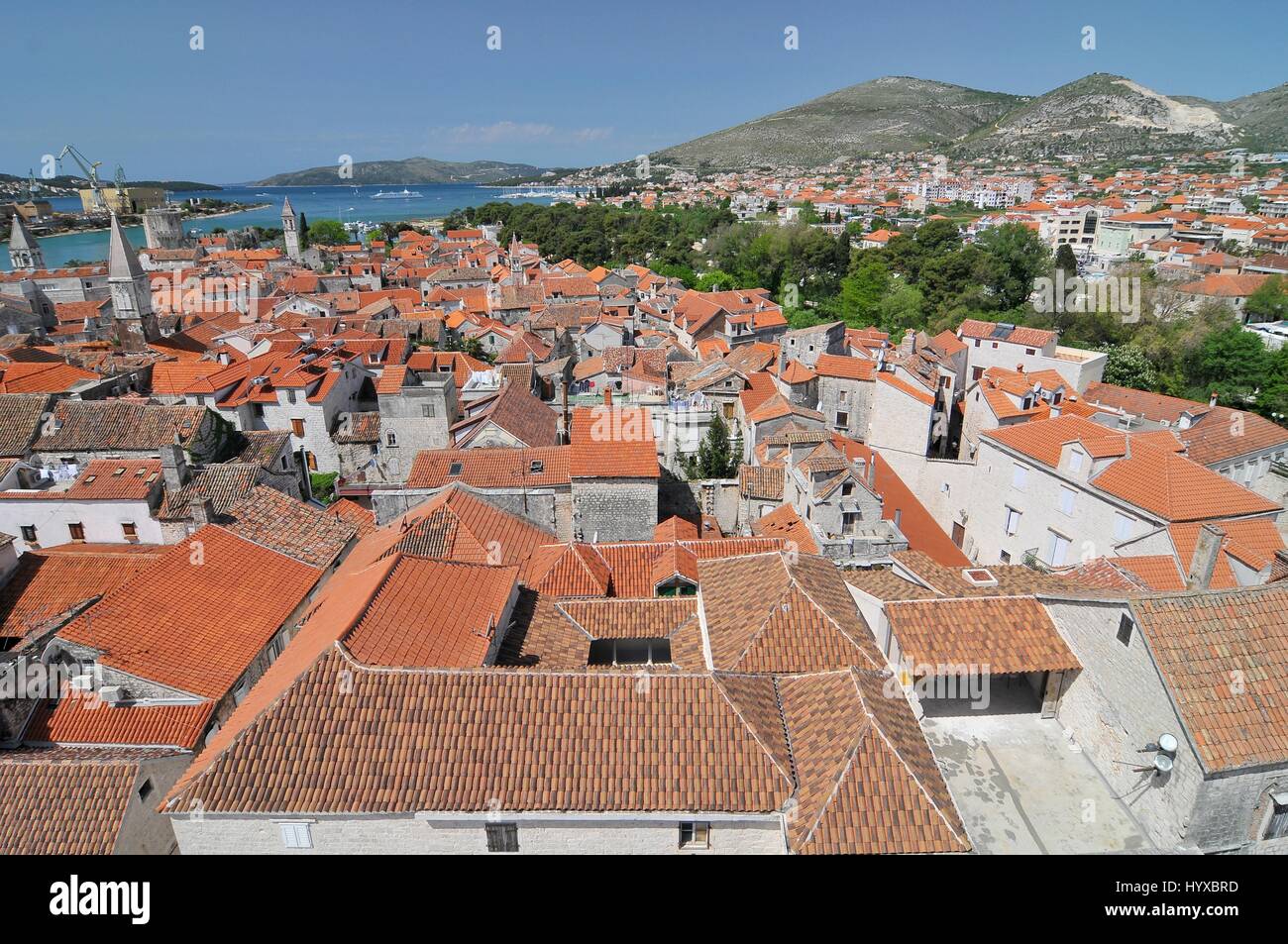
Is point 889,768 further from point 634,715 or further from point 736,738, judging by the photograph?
point 634,715

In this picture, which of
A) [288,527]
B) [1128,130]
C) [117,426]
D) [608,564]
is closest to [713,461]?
[608,564]

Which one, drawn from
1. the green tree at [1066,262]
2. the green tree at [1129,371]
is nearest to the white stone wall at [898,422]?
the green tree at [1129,371]

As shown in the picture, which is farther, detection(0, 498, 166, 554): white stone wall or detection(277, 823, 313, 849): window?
detection(0, 498, 166, 554): white stone wall

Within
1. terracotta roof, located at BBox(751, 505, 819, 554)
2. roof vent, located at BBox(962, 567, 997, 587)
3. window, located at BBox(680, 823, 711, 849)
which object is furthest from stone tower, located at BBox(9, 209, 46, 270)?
roof vent, located at BBox(962, 567, 997, 587)

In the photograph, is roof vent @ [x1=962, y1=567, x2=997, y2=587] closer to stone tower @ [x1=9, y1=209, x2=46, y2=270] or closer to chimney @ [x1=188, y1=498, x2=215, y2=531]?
chimney @ [x1=188, y1=498, x2=215, y2=531]
